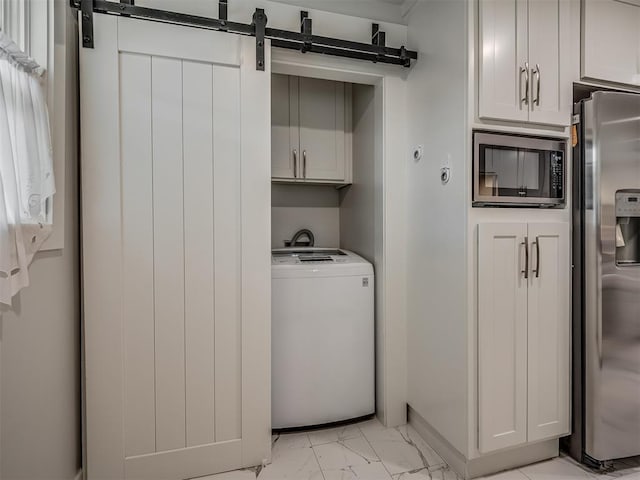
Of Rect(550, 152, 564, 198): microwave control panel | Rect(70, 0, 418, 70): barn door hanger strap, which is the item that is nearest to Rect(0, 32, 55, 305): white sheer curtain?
Rect(70, 0, 418, 70): barn door hanger strap

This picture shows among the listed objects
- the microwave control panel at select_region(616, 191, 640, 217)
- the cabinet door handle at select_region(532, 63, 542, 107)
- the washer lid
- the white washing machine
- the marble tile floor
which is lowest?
the marble tile floor

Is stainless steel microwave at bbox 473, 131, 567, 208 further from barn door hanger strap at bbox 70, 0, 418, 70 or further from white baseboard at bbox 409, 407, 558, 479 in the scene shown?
white baseboard at bbox 409, 407, 558, 479

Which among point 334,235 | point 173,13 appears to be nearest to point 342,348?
point 334,235

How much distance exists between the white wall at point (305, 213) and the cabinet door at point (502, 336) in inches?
50.4

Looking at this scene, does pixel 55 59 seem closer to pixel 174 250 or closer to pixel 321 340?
pixel 174 250

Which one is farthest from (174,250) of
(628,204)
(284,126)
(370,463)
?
(628,204)

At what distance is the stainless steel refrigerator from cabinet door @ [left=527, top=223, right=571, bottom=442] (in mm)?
80

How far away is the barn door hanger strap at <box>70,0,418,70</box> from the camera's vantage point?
1334 mm

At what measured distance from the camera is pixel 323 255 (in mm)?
2096

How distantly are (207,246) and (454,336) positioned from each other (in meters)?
1.22

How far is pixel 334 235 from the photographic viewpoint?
256 centimetres

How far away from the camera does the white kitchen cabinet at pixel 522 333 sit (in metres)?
1.45

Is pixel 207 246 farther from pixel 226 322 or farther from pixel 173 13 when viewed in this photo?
pixel 173 13

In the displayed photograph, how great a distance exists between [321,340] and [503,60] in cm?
163
